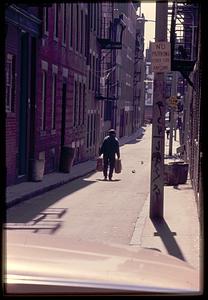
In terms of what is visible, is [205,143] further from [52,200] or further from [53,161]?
[53,161]

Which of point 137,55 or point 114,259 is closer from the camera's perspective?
point 114,259

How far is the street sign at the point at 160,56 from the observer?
9.28 meters

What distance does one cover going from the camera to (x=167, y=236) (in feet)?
29.0

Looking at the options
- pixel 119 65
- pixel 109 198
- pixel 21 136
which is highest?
pixel 119 65

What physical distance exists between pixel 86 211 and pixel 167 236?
3.52m

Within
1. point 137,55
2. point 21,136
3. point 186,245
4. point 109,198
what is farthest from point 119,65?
point 186,245

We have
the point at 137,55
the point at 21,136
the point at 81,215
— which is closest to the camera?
the point at 81,215

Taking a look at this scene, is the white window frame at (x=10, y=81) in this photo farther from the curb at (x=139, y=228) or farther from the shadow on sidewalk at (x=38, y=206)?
the curb at (x=139, y=228)

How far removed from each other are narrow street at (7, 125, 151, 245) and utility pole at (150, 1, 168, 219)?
58 cm

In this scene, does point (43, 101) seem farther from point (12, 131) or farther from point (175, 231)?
point (175, 231)

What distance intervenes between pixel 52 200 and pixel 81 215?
250 centimetres

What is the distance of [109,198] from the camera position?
14820mm

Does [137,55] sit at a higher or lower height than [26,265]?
higher
